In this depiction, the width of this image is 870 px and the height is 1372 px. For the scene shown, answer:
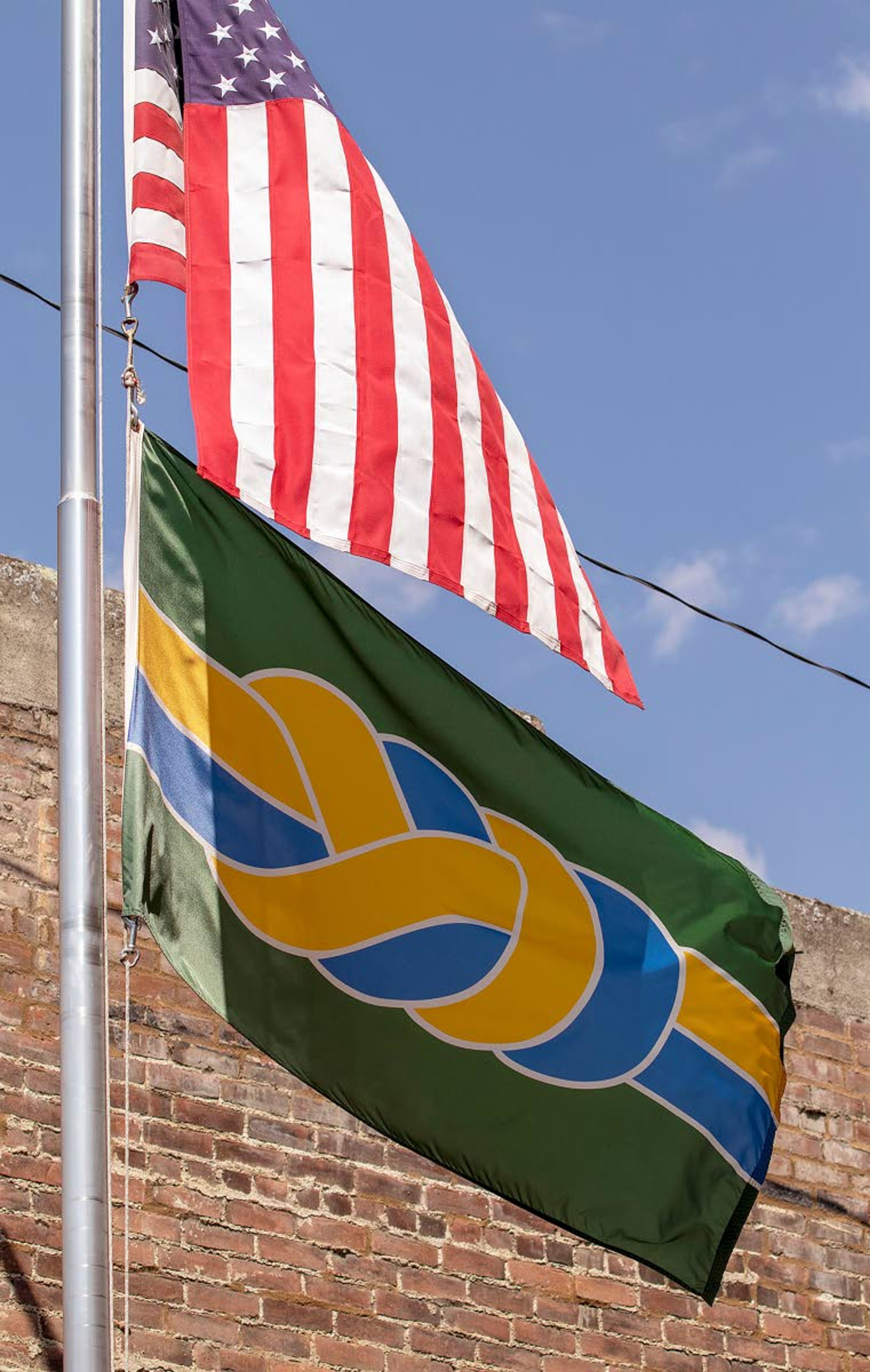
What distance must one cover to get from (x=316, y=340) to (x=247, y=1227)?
99.0 inches

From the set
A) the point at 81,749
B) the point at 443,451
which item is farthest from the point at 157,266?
the point at 81,749

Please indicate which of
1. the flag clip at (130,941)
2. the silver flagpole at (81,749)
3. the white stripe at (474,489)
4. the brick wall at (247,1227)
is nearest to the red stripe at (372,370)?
the white stripe at (474,489)

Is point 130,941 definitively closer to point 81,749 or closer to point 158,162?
point 81,749

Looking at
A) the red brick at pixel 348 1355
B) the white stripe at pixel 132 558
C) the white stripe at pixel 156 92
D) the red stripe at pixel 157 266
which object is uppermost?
the white stripe at pixel 156 92

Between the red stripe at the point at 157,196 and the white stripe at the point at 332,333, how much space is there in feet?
1.18

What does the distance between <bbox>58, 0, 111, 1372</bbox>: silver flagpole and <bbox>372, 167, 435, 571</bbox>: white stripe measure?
0.94 m

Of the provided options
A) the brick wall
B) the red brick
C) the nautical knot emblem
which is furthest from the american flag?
the red brick

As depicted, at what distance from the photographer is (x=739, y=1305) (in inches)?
276

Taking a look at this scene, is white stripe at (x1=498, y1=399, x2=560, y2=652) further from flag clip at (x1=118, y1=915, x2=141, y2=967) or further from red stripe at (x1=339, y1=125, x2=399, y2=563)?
flag clip at (x1=118, y1=915, x2=141, y2=967)

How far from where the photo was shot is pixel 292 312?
16.8ft

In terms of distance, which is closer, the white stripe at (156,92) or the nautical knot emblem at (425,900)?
the nautical knot emblem at (425,900)

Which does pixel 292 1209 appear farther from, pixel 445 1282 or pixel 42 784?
pixel 42 784

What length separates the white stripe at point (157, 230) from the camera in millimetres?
4992

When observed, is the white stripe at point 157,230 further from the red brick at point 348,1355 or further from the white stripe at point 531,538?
the red brick at point 348,1355
